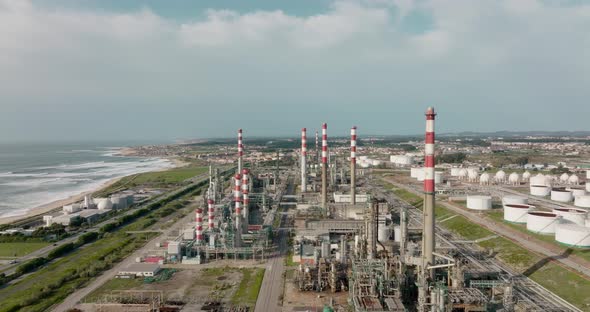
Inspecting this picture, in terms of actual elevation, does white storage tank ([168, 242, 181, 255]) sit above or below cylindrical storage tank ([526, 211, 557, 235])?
below

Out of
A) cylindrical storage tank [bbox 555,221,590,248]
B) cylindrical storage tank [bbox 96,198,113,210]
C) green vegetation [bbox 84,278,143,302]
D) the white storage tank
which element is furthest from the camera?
cylindrical storage tank [bbox 96,198,113,210]

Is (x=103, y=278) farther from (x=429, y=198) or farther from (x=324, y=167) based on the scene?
(x=324, y=167)

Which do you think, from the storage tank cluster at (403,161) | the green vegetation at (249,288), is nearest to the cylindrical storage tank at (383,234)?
the green vegetation at (249,288)

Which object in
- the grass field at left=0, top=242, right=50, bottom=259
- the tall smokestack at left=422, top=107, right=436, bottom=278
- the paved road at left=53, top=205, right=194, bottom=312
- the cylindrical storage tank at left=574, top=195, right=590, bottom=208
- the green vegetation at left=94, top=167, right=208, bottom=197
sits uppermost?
the tall smokestack at left=422, top=107, right=436, bottom=278

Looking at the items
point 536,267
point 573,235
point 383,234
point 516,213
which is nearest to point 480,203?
point 516,213

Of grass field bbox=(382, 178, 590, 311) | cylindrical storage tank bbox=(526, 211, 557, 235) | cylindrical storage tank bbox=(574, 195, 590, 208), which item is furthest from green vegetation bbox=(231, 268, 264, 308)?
cylindrical storage tank bbox=(574, 195, 590, 208)

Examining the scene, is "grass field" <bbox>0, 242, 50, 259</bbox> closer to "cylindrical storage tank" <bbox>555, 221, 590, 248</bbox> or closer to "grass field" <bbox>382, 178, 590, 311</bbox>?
"grass field" <bbox>382, 178, 590, 311</bbox>

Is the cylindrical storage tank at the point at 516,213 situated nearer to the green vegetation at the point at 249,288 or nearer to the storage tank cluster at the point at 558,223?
the storage tank cluster at the point at 558,223
